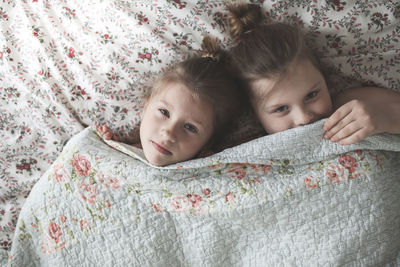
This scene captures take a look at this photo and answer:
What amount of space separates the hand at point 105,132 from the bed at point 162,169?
0.02 m

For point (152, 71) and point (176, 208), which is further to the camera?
point (152, 71)

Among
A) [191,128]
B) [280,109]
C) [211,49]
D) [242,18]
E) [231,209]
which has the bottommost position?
[231,209]

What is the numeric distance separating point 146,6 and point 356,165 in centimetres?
85

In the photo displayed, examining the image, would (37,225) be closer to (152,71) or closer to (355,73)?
(152,71)

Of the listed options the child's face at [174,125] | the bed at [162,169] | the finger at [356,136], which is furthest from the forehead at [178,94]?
the finger at [356,136]

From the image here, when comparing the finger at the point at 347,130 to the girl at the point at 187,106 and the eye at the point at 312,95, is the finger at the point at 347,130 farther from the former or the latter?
the girl at the point at 187,106

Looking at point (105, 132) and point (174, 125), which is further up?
point (174, 125)

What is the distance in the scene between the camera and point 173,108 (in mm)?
1139

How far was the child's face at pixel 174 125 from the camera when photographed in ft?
3.71

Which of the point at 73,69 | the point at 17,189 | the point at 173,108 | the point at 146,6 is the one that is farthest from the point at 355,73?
the point at 17,189

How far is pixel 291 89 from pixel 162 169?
18.7 inches

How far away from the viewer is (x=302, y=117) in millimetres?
1132

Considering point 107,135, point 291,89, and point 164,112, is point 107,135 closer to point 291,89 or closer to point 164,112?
point 164,112

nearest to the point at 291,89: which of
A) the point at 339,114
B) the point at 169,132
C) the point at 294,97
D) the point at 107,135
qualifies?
the point at 294,97
